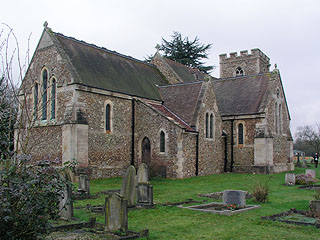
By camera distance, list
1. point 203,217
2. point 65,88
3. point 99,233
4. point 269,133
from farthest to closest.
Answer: point 269,133, point 65,88, point 203,217, point 99,233

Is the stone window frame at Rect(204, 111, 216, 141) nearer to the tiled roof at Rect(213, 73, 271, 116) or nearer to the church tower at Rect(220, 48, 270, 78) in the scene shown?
the tiled roof at Rect(213, 73, 271, 116)

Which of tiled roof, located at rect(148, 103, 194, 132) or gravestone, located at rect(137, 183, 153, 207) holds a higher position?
tiled roof, located at rect(148, 103, 194, 132)

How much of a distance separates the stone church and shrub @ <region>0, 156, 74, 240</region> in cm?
1321

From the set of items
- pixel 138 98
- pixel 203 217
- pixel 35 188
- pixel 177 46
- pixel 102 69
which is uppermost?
pixel 177 46

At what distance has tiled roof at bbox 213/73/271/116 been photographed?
95.9ft

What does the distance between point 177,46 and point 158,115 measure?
112ft

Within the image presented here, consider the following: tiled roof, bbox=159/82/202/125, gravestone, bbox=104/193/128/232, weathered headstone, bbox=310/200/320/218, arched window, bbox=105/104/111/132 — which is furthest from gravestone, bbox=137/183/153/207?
tiled roof, bbox=159/82/202/125

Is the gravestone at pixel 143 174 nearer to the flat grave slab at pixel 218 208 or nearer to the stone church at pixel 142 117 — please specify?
the flat grave slab at pixel 218 208

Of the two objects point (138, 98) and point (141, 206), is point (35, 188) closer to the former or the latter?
point (141, 206)

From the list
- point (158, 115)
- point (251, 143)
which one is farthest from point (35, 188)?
point (251, 143)

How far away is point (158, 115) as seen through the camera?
80.8 ft

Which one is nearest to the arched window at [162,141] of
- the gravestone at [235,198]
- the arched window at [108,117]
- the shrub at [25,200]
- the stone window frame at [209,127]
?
the arched window at [108,117]

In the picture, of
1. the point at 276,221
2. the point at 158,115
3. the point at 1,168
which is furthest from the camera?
the point at 158,115

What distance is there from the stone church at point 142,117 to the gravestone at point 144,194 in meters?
8.75
